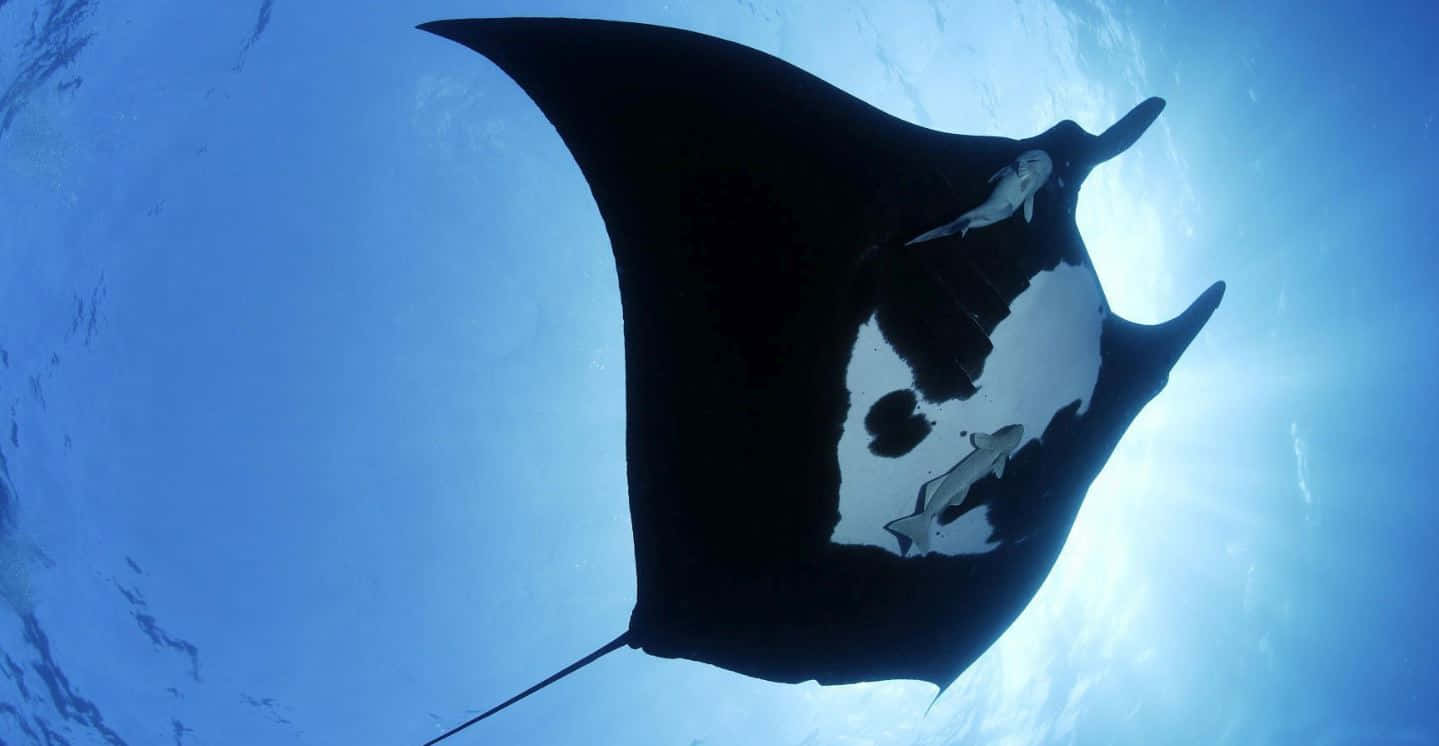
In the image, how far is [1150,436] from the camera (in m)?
14.5

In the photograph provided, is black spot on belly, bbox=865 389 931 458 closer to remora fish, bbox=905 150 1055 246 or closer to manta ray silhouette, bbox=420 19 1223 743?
manta ray silhouette, bbox=420 19 1223 743

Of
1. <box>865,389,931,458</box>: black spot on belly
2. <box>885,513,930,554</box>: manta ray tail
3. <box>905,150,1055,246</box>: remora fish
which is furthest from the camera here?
<box>885,513,930,554</box>: manta ray tail

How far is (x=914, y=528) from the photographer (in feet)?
8.49

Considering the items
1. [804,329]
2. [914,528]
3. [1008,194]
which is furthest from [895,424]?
[1008,194]

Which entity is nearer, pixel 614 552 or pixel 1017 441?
pixel 1017 441

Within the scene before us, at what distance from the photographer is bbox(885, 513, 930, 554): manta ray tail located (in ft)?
8.45

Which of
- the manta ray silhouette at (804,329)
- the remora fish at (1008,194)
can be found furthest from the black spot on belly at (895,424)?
the remora fish at (1008,194)

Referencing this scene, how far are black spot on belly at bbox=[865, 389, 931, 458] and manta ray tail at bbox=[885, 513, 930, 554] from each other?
9.7 inches

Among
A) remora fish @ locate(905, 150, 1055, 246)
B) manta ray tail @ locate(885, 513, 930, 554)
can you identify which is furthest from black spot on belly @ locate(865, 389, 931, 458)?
remora fish @ locate(905, 150, 1055, 246)

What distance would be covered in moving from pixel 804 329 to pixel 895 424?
52 centimetres

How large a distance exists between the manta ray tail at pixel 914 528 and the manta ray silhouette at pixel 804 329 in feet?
0.18

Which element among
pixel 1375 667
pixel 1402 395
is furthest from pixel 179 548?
pixel 1375 667

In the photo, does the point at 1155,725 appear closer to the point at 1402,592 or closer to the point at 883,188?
the point at 1402,592

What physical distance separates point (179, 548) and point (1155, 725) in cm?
2933
